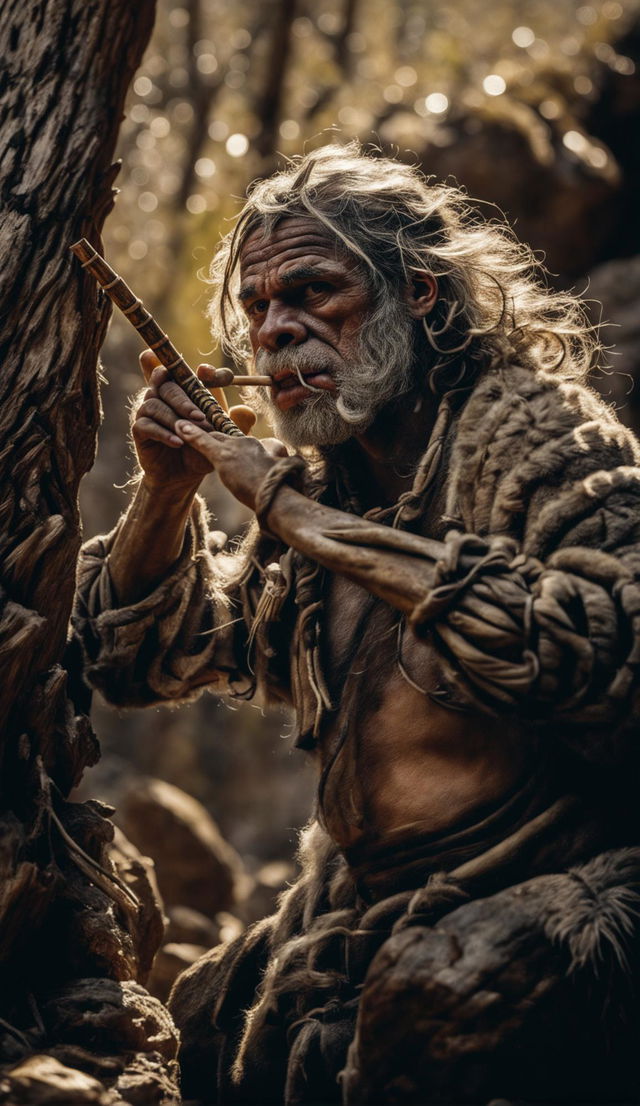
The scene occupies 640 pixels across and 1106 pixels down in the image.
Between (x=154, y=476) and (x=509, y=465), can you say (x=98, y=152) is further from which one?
(x=509, y=465)

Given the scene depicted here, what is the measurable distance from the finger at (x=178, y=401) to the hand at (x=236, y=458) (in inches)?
2.4

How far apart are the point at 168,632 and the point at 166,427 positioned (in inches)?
28.4

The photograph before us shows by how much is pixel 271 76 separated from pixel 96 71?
32.8ft

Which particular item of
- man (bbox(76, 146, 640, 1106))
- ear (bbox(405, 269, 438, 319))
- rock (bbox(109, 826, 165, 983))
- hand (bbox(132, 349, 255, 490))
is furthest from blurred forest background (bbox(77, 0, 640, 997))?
ear (bbox(405, 269, 438, 319))

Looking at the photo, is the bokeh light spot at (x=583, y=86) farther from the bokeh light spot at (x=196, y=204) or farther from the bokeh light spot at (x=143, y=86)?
the bokeh light spot at (x=143, y=86)

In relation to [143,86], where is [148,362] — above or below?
below

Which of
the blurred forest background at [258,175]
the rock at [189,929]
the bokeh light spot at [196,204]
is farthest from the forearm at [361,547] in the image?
the bokeh light spot at [196,204]

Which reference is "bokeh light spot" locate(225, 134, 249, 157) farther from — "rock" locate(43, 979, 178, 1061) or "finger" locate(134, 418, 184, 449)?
"rock" locate(43, 979, 178, 1061)

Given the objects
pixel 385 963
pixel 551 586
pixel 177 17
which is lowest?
pixel 385 963

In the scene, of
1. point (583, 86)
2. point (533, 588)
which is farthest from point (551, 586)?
point (583, 86)

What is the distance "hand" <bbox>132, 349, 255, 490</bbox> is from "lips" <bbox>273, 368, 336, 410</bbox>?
0.13 metres

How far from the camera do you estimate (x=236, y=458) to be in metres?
2.67

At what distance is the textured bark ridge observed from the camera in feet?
8.70

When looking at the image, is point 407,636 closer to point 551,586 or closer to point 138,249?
point 551,586
